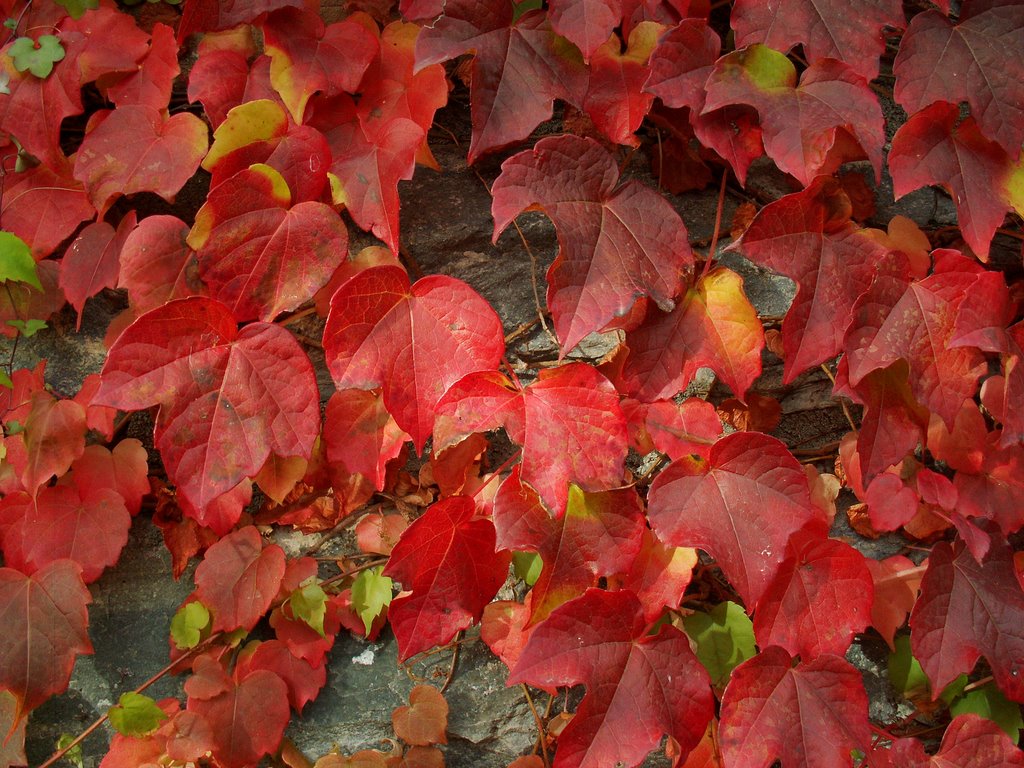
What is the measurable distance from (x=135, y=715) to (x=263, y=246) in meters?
0.75

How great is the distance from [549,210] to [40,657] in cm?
102

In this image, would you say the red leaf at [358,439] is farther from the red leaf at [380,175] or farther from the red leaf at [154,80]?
the red leaf at [154,80]

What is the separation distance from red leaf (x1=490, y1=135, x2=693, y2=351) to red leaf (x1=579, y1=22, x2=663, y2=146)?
0.13m

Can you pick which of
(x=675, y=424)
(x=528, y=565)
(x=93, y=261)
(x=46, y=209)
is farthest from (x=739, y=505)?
(x=46, y=209)

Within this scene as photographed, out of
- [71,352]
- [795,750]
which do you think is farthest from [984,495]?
[71,352]

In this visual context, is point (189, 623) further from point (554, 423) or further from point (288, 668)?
point (554, 423)

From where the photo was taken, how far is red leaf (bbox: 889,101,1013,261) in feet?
3.97

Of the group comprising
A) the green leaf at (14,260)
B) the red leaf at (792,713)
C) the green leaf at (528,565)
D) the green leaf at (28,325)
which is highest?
the green leaf at (14,260)

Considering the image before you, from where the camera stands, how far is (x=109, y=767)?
1273 mm

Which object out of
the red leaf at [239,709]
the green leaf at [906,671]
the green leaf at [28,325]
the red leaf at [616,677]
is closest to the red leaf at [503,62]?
the red leaf at [616,677]

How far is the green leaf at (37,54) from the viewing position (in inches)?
50.3

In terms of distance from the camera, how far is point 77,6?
1300 mm

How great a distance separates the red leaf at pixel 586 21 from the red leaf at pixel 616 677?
76 cm

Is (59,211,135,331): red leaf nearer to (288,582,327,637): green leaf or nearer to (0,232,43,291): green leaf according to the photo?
(0,232,43,291): green leaf
